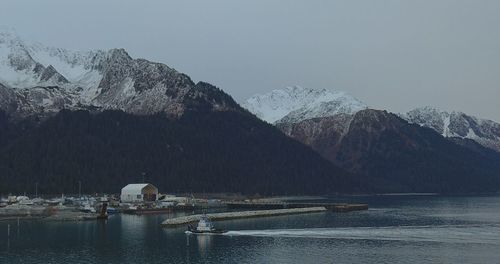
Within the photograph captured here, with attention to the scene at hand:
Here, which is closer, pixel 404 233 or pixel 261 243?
pixel 261 243

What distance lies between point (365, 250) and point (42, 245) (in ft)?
199

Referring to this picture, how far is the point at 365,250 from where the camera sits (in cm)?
11581

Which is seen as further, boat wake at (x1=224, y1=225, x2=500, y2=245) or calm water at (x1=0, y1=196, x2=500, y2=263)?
boat wake at (x1=224, y1=225, x2=500, y2=245)

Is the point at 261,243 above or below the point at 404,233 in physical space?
below

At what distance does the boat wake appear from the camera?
131 m

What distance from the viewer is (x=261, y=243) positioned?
126 metres

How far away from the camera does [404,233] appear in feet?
Result: 467

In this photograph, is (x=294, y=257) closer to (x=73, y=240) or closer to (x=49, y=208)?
(x=73, y=240)

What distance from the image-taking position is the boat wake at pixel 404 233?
13138 centimetres

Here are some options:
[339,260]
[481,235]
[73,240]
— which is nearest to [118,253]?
[73,240]

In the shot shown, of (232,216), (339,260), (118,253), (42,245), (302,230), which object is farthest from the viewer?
(232,216)

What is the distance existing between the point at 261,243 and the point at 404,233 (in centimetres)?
3555

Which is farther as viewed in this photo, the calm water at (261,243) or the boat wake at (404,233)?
the boat wake at (404,233)

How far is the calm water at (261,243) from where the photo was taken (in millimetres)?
107750
